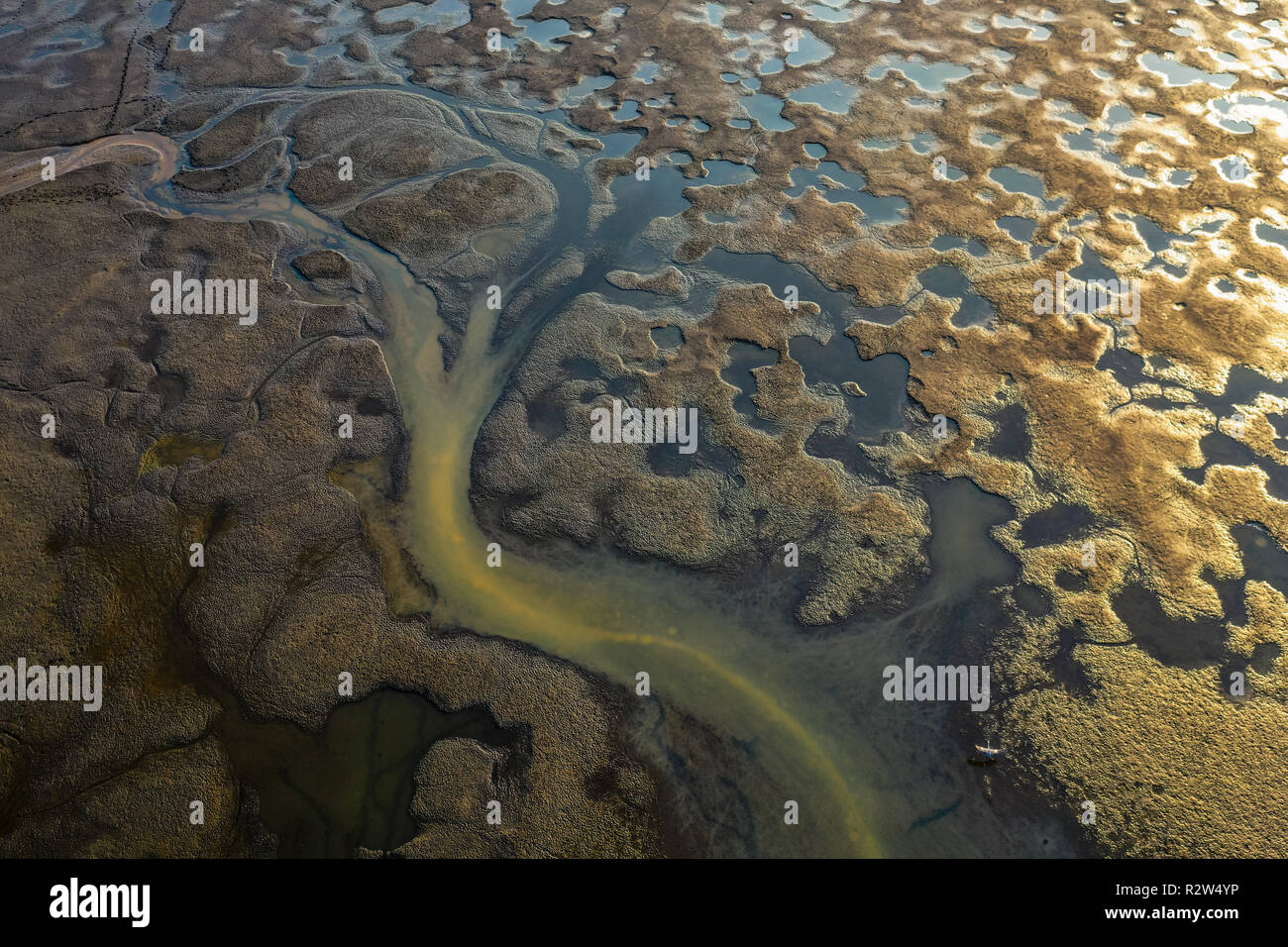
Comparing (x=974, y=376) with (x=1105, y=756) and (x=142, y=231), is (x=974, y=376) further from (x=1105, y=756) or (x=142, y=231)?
(x=142, y=231)

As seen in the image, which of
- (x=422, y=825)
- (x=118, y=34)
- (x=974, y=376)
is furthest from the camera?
(x=118, y=34)

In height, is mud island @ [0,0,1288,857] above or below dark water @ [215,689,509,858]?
above

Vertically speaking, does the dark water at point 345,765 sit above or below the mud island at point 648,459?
below

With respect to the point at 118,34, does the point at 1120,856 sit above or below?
below

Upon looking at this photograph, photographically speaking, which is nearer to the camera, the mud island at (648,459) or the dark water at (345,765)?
the dark water at (345,765)

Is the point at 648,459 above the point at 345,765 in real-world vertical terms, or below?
Result: above

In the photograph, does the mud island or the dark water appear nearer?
the dark water

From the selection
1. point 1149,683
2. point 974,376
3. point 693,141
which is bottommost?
point 1149,683

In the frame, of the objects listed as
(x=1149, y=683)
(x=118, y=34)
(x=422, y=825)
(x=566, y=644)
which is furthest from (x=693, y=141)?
(x=118, y=34)

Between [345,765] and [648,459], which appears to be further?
[648,459]
